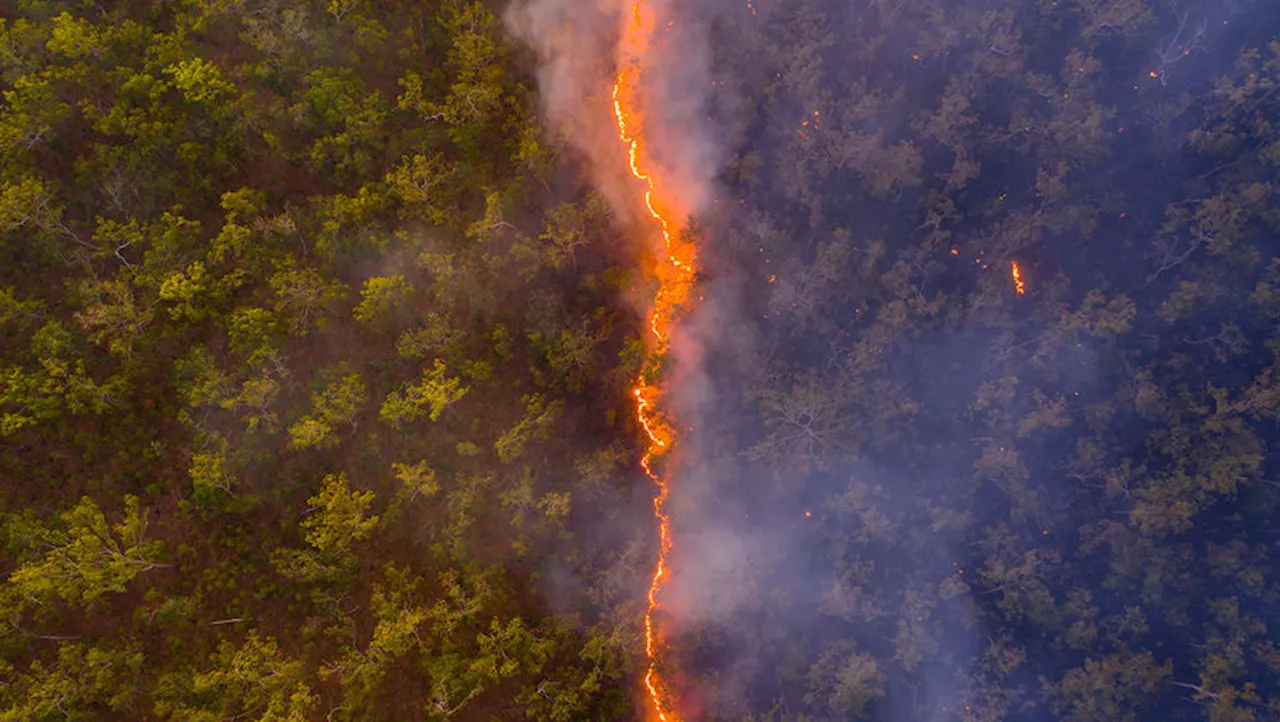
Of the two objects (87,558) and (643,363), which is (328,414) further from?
(643,363)

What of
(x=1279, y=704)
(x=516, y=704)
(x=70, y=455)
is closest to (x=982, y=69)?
→ (x=1279, y=704)

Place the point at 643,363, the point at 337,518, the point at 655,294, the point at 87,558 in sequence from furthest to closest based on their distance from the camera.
Result: 1. the point at 655,294
2. the point at 643,363
3. the point at 337,518
4. the point at 87,558

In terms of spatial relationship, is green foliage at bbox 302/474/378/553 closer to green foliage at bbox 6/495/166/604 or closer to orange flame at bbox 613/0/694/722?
green foliage at bbox 6/495/166/604

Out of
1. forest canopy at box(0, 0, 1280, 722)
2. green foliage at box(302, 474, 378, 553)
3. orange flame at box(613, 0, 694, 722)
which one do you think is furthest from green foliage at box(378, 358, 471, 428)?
orange flame at box(613, 0, 694, 722)

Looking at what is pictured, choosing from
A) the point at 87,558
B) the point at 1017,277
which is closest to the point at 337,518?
the point at 87,558

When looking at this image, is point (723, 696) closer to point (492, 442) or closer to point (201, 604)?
point (492, 442)

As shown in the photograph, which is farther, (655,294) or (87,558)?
(655,294)

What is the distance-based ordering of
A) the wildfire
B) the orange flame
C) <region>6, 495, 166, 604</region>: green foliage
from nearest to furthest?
1. <region>6, 495, 166, 604</region>: green foliage
2. the orange flame
3. the wildfire
